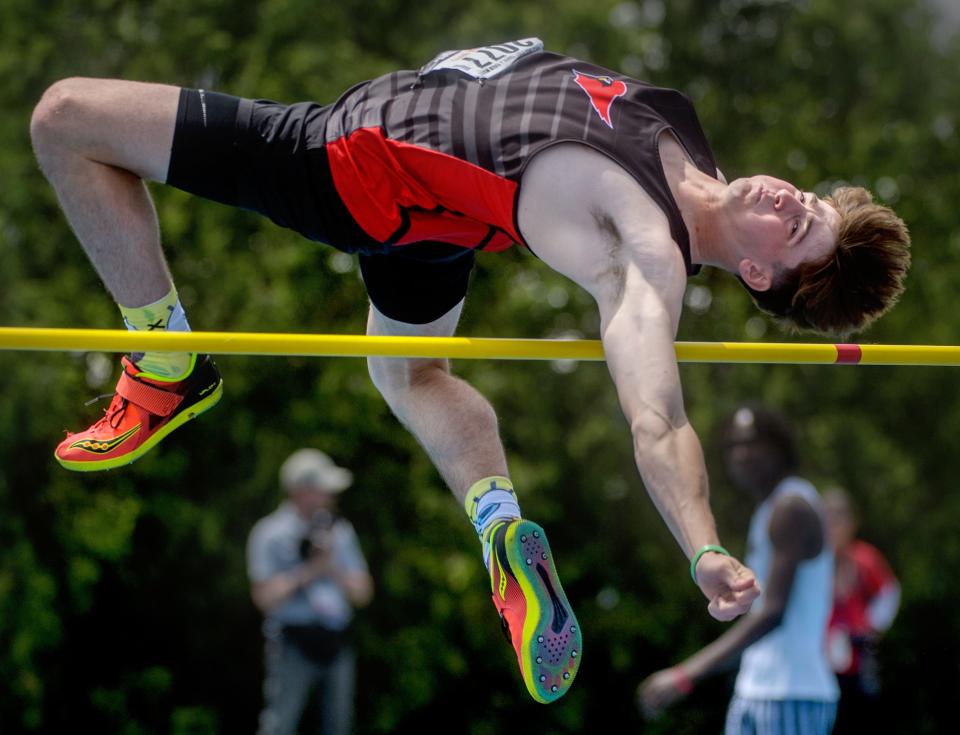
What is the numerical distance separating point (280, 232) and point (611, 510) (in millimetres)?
2338

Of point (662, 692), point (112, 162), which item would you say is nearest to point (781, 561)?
point (662, 692)

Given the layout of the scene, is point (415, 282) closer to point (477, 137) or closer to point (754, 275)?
point (477, 137)

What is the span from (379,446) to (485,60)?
15.3 ft

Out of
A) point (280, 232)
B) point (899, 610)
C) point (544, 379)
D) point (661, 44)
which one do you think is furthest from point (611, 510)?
point (661, 44)

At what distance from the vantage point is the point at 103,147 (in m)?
3.46

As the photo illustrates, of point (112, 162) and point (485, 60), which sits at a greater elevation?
point (485, 60)

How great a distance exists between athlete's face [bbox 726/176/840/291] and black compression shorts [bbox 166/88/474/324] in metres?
0.72

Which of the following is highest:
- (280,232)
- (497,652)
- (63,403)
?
(280,232)

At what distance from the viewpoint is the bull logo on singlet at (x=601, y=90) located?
324 centimetres

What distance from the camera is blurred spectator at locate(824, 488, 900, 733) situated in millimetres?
6188

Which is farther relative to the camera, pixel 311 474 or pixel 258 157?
pixel 311 474

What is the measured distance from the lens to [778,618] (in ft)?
14.6

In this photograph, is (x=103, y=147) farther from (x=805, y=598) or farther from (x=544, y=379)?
(x=544, y=379)

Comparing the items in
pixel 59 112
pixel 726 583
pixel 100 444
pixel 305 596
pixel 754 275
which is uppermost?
pixel 59 112
